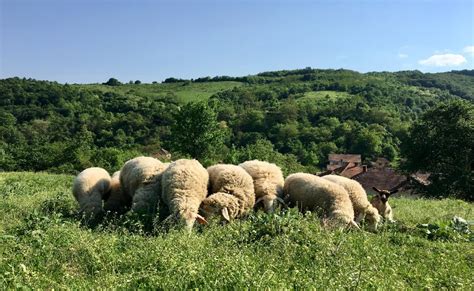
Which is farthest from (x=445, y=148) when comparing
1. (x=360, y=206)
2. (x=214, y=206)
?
(x=214, y=206)

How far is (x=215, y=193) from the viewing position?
34.7ft

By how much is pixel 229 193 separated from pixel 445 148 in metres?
30.6

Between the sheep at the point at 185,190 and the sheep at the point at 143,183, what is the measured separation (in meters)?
0.38

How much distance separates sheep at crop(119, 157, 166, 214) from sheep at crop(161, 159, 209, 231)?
0.38 meters

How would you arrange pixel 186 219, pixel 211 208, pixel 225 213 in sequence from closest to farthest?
pixel 186 219 → pixel 225 213 → pixel 211 208

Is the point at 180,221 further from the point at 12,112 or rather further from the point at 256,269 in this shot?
the point at 12,112

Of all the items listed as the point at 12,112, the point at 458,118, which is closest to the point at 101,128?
the point at 12,112

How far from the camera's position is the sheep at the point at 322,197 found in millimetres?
10117

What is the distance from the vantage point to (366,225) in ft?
34.3

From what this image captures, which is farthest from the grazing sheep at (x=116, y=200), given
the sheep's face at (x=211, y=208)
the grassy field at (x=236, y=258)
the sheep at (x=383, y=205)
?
the sheep at (x=383, y=205)

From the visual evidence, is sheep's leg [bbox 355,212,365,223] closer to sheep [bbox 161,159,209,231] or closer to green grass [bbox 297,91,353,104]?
sheep [bbox 161,159,209,231]

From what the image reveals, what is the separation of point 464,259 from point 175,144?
44540 mm

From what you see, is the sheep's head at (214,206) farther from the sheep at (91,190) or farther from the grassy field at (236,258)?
the sheep at (91,190)

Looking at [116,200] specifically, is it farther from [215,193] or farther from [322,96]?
[322,96]
